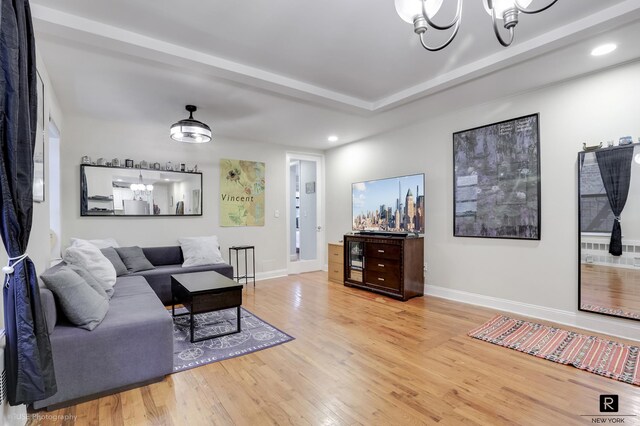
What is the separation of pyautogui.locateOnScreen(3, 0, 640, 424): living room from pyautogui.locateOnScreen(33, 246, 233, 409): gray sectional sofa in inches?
4.8

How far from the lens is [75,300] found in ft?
6.88

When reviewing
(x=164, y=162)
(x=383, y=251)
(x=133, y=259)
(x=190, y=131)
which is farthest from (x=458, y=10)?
(x=164, y=162)

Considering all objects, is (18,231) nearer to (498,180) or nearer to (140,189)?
(140,189)

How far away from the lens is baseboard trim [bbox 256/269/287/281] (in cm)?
566

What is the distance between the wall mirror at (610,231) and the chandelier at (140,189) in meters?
5.45

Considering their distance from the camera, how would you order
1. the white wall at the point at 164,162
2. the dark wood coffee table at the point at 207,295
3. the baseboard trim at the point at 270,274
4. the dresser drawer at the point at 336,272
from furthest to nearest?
the baseboard trim at the point at 270,274, the dresser drawer at the point at 336,272, the white wall at the point at 164,162, the dark wood coffee table at the point at 207,295

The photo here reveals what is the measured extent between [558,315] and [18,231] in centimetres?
449

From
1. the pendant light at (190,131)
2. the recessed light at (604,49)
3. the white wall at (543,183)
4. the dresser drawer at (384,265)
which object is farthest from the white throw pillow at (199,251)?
the recessed light at (604,49)

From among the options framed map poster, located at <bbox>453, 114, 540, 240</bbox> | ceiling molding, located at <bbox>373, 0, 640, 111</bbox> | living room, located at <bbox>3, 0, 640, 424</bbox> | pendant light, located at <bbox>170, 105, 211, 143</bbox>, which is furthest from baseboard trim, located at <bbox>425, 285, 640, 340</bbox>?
pendant light, located at <bbox>170, 105, 211, 143</bbox>

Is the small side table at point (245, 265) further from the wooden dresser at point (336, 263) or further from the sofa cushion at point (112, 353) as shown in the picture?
the sofa cushion at point (112, 353)

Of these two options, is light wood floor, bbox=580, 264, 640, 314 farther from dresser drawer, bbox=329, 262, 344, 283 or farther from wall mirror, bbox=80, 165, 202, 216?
wall mirror, bbox=80, 165, 202, 216

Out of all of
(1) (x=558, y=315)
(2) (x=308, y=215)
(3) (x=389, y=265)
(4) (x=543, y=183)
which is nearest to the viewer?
(1) (x=558, y=315)

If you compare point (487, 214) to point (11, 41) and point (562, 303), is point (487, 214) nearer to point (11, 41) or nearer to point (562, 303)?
point (562, 303)

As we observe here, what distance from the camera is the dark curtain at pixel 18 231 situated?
55.8 inches
